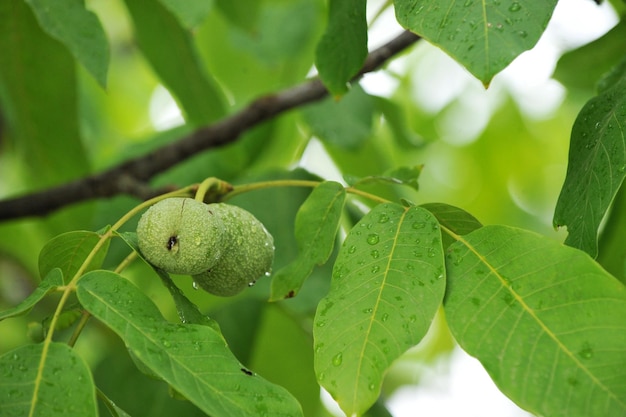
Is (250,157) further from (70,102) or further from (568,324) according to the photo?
(568,324)

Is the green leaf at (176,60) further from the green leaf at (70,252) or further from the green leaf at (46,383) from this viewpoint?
the green leaf at (46,383)

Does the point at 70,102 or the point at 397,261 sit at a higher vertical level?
the point at 397,261

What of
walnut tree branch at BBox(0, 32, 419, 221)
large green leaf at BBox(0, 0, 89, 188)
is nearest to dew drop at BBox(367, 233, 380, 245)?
walnut tree branch at BBox(0, 32, 419, 221)

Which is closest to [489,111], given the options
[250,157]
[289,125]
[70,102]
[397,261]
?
[289,125]

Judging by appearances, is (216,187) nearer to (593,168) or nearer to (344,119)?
(593,168)

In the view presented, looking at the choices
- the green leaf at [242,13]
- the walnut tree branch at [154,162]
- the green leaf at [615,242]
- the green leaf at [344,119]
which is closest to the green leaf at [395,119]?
the green leaf at [344,119]

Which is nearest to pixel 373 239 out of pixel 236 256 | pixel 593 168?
pixel 236 256
